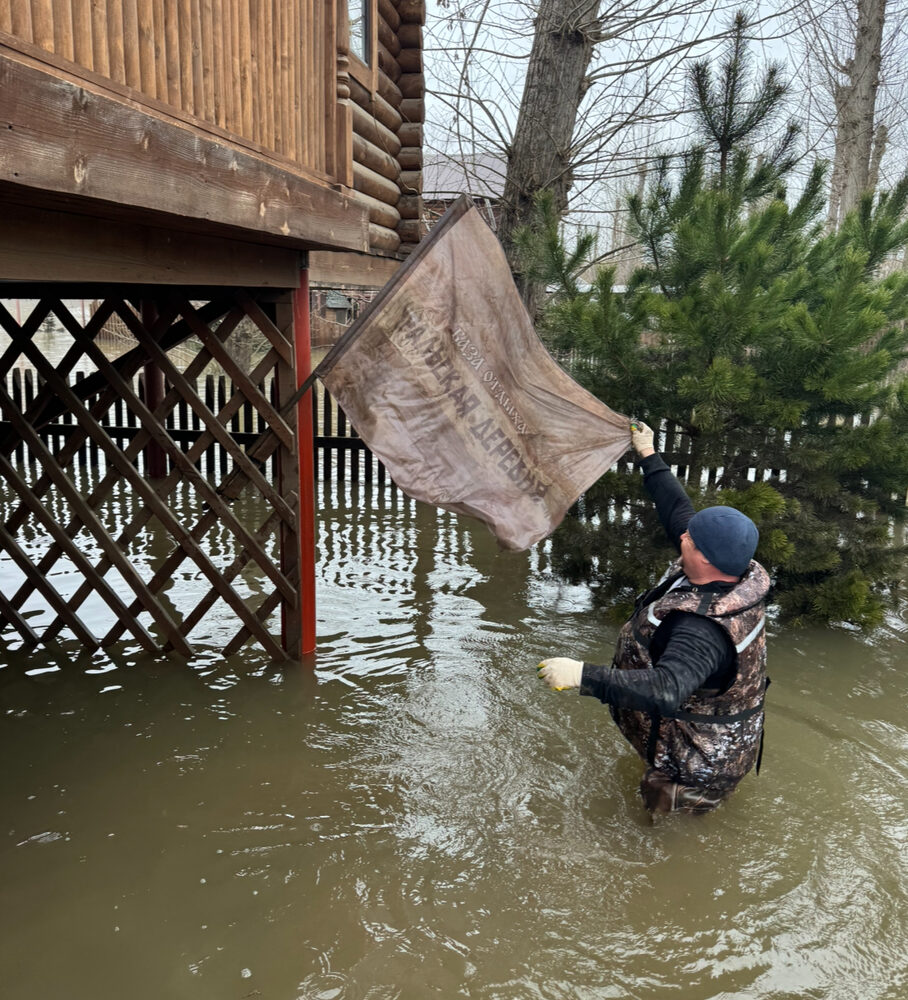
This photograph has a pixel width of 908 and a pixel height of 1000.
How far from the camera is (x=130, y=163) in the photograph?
3.01 metres

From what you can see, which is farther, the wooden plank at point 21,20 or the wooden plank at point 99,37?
the wooden plank at point 99,37

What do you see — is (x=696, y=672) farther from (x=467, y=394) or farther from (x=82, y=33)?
(x=82, y=33)

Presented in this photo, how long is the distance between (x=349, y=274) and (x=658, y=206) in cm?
249

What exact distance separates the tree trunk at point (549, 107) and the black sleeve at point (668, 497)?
5.53 meters

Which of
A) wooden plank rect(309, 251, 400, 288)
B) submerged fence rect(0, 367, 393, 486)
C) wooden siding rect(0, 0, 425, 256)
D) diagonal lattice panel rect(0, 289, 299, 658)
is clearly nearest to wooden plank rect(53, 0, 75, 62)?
wooden siding rect(0, 0, 425, 256)

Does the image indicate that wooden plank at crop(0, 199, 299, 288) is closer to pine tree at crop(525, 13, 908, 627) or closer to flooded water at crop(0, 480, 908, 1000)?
pine tree at crop(525, 13, 908, 627)

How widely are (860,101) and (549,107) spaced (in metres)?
9.23

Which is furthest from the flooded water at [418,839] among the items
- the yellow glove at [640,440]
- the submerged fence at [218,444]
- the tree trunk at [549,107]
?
the tree trunk at [549,107]

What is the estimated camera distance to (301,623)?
578 centimetres

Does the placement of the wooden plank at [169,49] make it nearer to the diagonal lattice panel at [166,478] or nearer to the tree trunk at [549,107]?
the diagonal lattice panel at [166,478]

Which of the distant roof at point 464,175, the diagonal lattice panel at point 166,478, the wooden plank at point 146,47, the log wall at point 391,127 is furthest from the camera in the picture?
the distant roof at point 464,175

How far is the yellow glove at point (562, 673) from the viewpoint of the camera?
310 centimetres

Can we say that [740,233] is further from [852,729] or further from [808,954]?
[808,954]

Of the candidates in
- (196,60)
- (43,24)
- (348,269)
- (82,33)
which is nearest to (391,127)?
(348,269)
